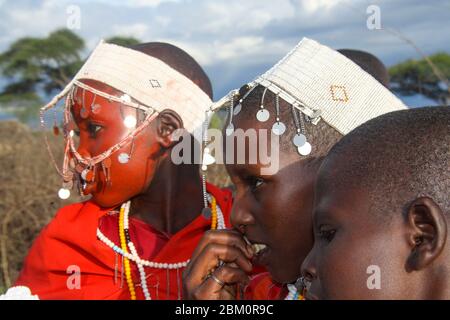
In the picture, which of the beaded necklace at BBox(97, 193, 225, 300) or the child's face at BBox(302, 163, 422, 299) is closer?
the child's face at BBox(302, 163, 422, 299)

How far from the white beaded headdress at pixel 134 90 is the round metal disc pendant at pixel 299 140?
0.94 metres

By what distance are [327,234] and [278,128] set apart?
0.54m

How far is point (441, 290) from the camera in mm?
1451

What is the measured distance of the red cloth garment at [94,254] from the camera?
9.04ft

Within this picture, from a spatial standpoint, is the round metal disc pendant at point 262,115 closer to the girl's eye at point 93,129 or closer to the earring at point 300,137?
the earring at point 300,137

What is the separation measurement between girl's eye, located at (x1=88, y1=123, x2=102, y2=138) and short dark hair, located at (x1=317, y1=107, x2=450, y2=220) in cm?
139

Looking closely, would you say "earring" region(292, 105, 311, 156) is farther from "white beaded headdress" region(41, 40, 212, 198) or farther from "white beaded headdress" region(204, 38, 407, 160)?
"white beaded headdress" region(41, 40, 212, 198)

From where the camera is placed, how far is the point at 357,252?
1.50 meters

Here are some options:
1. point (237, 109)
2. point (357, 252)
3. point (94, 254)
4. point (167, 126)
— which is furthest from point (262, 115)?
point (94, 254)

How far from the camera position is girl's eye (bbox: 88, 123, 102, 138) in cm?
282

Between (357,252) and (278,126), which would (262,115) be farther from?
(357,252)

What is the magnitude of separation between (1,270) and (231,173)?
3412 mm

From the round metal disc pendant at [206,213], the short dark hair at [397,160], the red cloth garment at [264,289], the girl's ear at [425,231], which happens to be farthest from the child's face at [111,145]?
the girl's ear at [425,231]

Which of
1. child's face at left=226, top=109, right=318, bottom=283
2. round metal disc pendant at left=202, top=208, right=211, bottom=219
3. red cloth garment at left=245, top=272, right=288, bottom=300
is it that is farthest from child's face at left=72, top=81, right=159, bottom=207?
child's face at left=226, top=109, right=318, bottom=283
